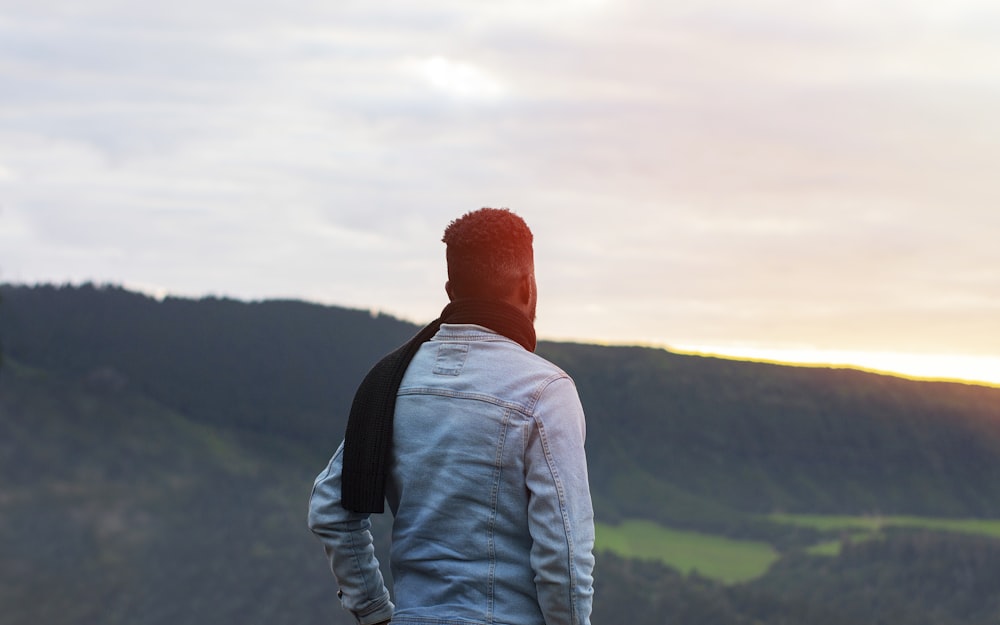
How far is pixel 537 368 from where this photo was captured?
9.52ft

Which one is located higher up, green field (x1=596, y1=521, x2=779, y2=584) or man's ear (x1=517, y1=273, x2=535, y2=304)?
man's ear (x1=517, y1=273, x2=535, y2=304)

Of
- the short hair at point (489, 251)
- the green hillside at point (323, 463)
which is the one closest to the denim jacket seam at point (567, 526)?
the short hair at point (489, 251)

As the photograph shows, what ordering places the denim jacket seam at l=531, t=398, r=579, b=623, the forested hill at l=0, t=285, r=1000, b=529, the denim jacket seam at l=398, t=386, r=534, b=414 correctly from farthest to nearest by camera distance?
the forested hill at l=0, t=285, r=1000, b=529
the denim jacket seam at l=398, t=386, r=534, b=414
the denim jacket seam at l=531, t=398, r=579, b=623

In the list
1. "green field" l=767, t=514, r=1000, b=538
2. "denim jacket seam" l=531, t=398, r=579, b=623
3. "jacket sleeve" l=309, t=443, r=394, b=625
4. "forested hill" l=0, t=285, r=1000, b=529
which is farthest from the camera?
"green field" l=767, t=514, r=1000, b=538

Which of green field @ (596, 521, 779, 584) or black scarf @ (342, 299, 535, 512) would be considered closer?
black scarf @ (342, 299, 535, 512)

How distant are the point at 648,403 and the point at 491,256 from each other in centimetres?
2800

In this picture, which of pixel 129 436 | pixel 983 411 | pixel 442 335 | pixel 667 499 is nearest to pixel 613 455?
pixel 667 499

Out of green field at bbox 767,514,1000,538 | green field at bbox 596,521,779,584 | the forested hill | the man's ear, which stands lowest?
green field at bbox 596,521,779,584

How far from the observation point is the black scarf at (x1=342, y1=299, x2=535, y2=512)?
296 centimetres

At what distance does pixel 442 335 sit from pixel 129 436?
31.2 metres

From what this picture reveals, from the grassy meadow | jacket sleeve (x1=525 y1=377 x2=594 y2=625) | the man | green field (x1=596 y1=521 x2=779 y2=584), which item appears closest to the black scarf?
the man

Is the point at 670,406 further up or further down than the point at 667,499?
further up

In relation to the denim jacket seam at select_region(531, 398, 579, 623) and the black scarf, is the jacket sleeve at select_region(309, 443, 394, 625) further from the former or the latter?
the denim jacket seam at select_region(531, 398, 579, 623)

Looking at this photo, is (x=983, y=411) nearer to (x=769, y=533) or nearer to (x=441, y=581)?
(x=769, y=533)
